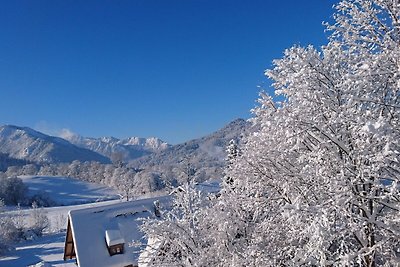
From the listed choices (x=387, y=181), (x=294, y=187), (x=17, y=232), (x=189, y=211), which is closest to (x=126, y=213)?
(x=189, y=211)

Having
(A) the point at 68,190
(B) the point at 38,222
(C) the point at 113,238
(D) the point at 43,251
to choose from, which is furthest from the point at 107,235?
(A) the point at 68,190

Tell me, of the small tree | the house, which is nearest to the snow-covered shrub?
the small tree

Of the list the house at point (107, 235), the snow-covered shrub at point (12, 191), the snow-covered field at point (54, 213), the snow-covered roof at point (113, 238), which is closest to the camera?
the house at point (107, 235)

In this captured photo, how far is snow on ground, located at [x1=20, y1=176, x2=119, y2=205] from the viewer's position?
112m

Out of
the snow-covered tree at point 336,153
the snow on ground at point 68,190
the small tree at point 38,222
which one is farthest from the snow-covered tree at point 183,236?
the snow on ground at point 68,190

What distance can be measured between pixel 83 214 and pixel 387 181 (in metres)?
20.5

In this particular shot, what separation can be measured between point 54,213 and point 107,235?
229ft

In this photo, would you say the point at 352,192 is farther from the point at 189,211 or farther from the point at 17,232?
the point at 17,232

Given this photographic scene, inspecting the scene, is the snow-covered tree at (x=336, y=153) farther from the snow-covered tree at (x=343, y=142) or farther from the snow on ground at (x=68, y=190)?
the snow on ground at (x=68, y=190)

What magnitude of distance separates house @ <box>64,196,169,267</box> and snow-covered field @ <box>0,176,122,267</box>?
63.5ft

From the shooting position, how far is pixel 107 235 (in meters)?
23.1

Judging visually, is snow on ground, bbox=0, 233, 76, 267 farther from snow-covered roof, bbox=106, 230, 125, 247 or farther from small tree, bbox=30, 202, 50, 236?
snow-covered roof, bbox=106, 230, 125, 247

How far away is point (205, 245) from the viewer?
45.3 feet

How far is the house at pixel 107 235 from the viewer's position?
73.4 ft
